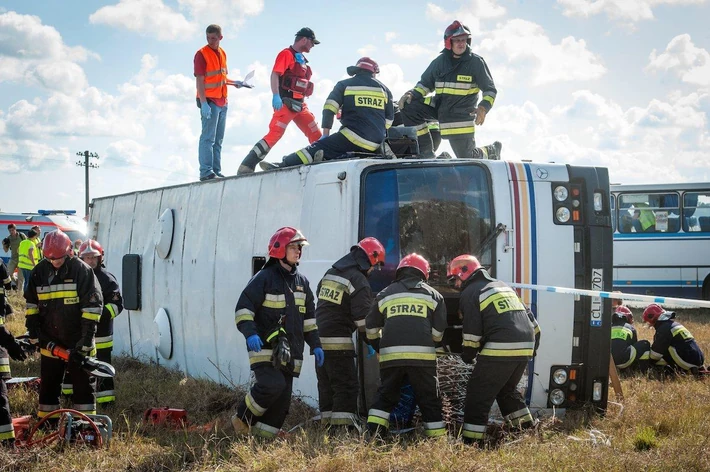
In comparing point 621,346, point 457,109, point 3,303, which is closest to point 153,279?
point 3,303

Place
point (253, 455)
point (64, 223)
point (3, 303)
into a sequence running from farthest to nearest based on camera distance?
point (64, 223) < point (3, 303) < point (253, 455)

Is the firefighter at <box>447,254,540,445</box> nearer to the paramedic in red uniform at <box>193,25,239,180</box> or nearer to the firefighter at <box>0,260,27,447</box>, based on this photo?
the firefighter at <box>0,260,27,447</box>

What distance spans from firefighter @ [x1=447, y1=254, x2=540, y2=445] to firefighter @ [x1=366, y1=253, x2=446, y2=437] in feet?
0.74

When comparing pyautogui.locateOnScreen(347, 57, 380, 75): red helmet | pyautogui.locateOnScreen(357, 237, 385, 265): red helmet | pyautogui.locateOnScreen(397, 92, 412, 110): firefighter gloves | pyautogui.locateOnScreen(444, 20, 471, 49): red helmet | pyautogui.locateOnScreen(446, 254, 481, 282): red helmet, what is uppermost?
pyautogui.locateOnScreen(444, 20, 471, 49): red helmet

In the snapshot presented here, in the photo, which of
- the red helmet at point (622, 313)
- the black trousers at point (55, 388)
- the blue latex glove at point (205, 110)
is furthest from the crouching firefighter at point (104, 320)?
the red helmet at point (622, 313)

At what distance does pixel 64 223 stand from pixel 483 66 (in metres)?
20.2

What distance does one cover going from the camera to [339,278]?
6812 millimetres

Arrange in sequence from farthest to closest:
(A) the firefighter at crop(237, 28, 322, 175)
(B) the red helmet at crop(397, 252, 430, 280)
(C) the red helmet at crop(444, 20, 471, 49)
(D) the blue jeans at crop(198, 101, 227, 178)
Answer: (D) the blue jeans at crop(198, 101, 227, 178) < (A) the firefighter at crop(237, 28, 322, 175) < (C) the red helmet at crop(444, 20, 471, 49) < (B) the red helmet at crop(397, 252, 430, 280)

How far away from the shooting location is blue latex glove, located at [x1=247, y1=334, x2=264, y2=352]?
20.5 feet

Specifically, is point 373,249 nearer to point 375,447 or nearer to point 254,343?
point 254,343

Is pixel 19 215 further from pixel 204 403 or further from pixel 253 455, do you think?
pixel 253 455

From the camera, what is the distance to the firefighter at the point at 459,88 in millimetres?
9078

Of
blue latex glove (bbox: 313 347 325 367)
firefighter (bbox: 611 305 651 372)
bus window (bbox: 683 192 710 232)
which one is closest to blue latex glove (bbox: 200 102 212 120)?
blue latex glove (bbox: 313 347 325 367)

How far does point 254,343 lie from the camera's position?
624 cm
